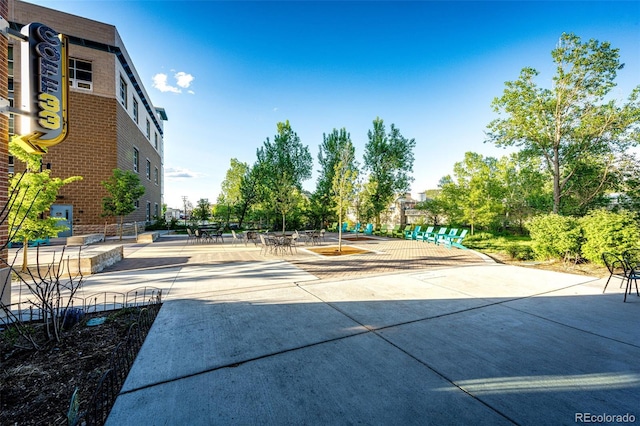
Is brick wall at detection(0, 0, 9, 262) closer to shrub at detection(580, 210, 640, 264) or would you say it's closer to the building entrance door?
shrub at detection(580, 210, 640, 264)

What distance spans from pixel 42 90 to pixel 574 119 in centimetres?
2697

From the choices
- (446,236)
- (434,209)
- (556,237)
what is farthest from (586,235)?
(434,209)

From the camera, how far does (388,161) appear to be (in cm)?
2820

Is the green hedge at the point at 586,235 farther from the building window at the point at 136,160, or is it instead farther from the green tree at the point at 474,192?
the building window at the point at 136,160

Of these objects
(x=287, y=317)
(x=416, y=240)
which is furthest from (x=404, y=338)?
(x=416, y=240)

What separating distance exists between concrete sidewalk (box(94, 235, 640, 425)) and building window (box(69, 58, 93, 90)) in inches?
852

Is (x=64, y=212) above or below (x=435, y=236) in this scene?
above

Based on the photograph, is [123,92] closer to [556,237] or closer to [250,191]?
[250,191]

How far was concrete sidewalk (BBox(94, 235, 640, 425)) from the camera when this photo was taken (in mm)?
2346

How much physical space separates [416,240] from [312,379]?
18079mm

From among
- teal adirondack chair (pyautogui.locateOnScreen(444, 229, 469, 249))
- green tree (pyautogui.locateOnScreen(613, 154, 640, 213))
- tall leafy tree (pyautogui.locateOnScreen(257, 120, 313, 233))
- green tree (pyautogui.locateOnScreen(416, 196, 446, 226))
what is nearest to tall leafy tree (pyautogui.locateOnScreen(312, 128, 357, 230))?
tall leafy tree (pyautogui.locateOnScreen(257, 120, 313, 233))

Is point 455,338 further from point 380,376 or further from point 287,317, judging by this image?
point 287,317

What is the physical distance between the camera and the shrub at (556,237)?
8.69 meters

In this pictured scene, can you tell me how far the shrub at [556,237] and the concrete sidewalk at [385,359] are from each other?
324 centimetres
